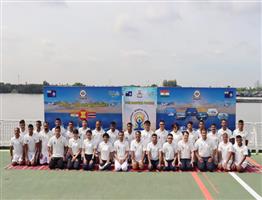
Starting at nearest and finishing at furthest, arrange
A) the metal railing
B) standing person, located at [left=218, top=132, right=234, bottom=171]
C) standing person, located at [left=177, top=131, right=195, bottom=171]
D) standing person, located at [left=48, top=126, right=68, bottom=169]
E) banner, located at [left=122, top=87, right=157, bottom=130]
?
1. standing person, located at [left=218, top=132, right=234, bottom=171]
2. standing person, located at [left=177, top=131, right=195, bottom=171]
3. standing person, located at [left=48, top=126, right=68, bottom=169]
4. banner, located at [left=122, top=87, right=157, bottom=130]
5. the metal railing

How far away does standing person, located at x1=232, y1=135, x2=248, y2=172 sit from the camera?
806 cm

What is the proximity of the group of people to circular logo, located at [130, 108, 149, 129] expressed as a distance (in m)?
0.81

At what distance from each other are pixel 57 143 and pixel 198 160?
3610 millimetres

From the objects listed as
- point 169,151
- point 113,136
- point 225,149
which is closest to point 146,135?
point 169,151

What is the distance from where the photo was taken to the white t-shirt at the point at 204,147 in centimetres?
830

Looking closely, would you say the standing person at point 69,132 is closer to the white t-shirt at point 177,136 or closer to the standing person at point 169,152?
the standing person at point 169,152

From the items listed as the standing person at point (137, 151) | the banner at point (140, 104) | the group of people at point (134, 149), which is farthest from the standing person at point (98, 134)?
the banner at point (140, 104)

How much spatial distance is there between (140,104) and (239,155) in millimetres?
3033

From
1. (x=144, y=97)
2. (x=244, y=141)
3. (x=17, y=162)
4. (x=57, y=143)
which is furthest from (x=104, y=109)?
(x=244, y=141)

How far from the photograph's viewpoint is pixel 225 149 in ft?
27.1

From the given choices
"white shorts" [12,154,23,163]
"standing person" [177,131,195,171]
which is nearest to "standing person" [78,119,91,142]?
"white shorts" [12,154,23,163]

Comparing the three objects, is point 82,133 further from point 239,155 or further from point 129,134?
point 239,155

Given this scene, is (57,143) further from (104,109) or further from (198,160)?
(198,160)

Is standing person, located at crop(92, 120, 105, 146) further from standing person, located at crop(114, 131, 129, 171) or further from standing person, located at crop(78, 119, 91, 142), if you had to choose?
standing person, located at crop(114, 131, 129, 171)
